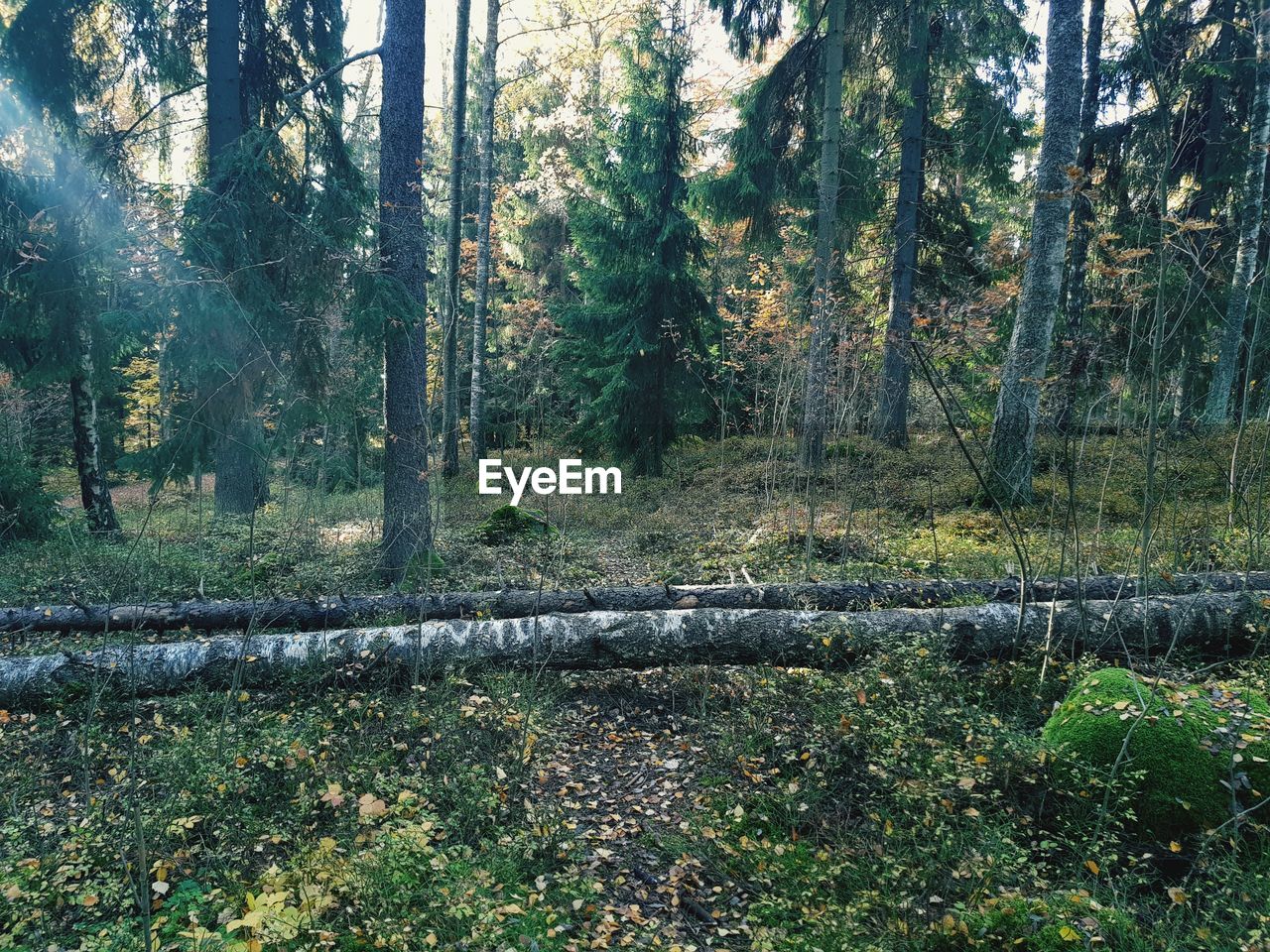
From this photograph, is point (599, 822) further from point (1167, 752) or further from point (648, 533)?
point (648, 533)

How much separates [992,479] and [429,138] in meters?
21.6

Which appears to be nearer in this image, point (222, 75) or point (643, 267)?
point (222, 75)

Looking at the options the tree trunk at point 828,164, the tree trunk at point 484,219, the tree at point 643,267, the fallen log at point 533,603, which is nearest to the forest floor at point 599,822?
the fallen log at point 533,603

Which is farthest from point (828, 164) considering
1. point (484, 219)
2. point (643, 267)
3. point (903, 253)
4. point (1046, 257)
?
point (484, 219)

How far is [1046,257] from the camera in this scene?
8102 millimetres

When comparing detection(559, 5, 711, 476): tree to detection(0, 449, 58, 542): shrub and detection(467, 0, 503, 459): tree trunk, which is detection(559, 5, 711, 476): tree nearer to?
detection(467, 0, 503, 459): tree trunk

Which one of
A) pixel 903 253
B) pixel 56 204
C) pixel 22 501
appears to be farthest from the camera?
pixel 903 253

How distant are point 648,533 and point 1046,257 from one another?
21.3ft

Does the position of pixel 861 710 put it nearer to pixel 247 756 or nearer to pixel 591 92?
pixel 247 756

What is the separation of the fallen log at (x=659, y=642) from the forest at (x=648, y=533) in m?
0.04

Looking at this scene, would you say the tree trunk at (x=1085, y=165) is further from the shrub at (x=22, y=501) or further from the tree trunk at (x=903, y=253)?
the shrub at (x=22, y=501)

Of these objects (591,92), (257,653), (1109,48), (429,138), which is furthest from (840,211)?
(429,138)

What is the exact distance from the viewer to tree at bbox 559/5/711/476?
1256 centimetres

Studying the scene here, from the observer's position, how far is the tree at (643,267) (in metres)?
12.6
